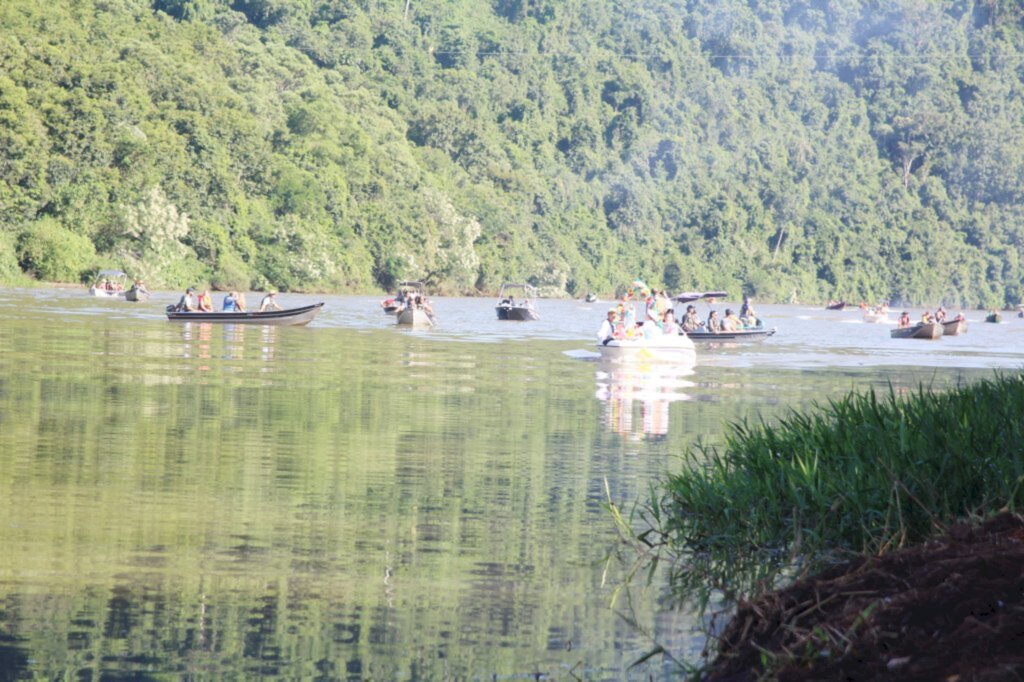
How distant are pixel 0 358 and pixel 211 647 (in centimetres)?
2379

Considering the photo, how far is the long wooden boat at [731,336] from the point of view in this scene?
55625 mm

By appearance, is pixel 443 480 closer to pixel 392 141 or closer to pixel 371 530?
pixel 371 530

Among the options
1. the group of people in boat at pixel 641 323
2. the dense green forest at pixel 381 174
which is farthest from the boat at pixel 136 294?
the group of people in boat at pixel 641 323

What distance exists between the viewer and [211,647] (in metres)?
8.41

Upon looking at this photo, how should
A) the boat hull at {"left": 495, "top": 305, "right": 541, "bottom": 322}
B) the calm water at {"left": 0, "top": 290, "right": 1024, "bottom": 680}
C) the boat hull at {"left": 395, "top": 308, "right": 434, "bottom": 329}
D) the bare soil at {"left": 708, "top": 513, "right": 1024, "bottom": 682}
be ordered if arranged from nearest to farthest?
the bare soil at {"left": 708, "top": 513, "right": 1024, "bottom": 682}, the calm water at {"left": 0, "top": 290, "right": 1024, "bottom": 680}, the boat hull at {"left": 395, "top": 308, "right": 434, "bottom": 329}, the boat hull at {"left": 495, "top": 305, "right": 541, "bottom": 322}

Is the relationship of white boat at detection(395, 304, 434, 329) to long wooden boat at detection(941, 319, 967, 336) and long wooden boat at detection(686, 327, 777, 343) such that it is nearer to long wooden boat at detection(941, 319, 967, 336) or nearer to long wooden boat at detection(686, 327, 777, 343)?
long wooden boat at detection(686, 327, 777, 343)

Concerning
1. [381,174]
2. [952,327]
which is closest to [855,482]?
[952,327]

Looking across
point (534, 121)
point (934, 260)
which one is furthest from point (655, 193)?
point (934, 260)

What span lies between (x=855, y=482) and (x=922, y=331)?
200ft

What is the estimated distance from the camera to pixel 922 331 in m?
70.0

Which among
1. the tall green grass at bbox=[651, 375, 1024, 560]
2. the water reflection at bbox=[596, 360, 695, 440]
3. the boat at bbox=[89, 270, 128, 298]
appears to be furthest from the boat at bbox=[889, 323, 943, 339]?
the tall green grass at bbox=[651, 375, 1024, 560]

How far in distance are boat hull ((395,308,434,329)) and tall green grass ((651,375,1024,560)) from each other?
49354 millimetres

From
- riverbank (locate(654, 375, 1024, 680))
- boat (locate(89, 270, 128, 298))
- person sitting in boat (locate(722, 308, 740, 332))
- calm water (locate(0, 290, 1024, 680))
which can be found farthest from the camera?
boat (locate(89, 270, 128, 298))

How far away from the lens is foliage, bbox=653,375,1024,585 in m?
10.4
